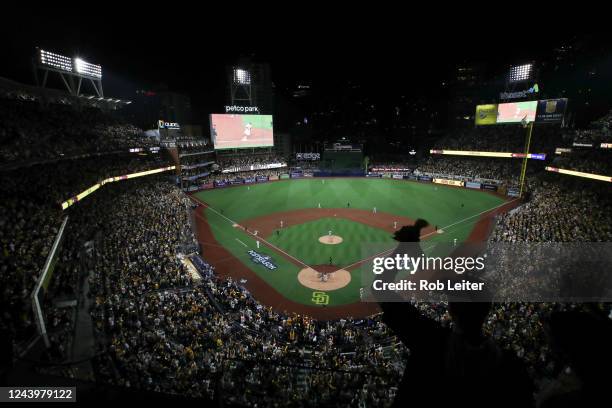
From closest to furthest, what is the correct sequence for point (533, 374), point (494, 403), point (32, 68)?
1. point (494, 403)
2. point (533, 374)
3. point (32, 68)

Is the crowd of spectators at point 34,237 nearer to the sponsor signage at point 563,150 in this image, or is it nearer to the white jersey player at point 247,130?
the white jersey player at point 247,130

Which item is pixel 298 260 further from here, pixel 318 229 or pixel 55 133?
pixel 55 133

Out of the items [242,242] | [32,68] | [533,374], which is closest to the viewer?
[533,374]

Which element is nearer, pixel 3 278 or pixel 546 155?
pixel 3 278

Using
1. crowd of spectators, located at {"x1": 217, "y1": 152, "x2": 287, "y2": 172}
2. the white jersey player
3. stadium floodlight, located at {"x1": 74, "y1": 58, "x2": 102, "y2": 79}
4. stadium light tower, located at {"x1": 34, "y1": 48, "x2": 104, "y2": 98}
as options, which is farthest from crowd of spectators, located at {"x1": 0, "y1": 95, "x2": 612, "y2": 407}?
the white jersey player

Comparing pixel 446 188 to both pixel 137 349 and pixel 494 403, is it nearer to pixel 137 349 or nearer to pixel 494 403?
pixel 137 349

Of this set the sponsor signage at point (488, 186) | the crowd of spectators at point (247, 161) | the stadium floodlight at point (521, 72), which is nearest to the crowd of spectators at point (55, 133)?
the crowd of spectators at point (247, 161)

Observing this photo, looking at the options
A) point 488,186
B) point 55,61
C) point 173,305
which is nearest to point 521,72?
point 488,186

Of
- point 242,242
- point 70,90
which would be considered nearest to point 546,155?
point 242,242
